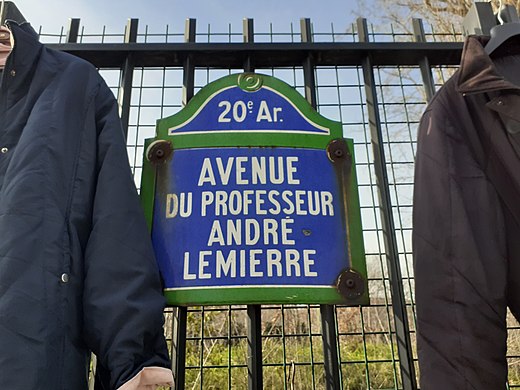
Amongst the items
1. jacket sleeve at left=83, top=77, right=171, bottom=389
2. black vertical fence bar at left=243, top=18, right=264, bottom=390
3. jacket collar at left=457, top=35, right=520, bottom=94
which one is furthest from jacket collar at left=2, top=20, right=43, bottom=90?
jacket collar at left=457, top=35, right=520, bottom=94

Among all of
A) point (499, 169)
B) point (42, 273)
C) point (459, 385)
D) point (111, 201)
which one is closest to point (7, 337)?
point (42, 273)

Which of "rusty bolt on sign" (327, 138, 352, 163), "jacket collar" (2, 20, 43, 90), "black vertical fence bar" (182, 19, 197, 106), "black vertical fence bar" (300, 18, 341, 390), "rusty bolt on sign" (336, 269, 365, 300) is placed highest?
"black vertical fence bar" (182, 19, 197, 106)

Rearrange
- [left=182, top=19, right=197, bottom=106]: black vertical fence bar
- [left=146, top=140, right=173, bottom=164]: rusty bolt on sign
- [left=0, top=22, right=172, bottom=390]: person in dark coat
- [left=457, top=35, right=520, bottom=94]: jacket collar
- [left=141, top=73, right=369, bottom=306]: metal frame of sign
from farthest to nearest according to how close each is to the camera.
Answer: [left=182, top=19, right=197, bottom=106]: black vertical fence bar → [left=146, top=140, right=173, bottom=164]: rusty bolt on sign → [left=141, top=73, right=369, bottom=306]: metal frame of sign → [left=457, top=35, right=520, bottom=94]: jacket collar → [left=0, top=22, right=172, bottom=390]: person in dark coat

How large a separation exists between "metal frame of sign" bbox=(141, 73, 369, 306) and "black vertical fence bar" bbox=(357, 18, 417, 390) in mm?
102

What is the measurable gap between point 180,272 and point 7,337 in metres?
0.42

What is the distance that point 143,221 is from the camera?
94cm

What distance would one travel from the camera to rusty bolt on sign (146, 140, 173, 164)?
119 centimetres

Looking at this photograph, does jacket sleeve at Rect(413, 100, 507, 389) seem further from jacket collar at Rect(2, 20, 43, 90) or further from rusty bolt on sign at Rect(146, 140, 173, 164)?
jacket collar at Rect(2, 20, 43, 90)

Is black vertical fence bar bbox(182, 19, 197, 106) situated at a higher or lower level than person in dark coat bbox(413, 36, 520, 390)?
higher

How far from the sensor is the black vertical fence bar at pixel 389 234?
1063 mm

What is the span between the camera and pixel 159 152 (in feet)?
3.91

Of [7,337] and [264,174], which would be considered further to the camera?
[264,174]

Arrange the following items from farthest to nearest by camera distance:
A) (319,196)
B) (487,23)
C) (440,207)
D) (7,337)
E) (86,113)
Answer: (487,23) < (319,196) < (86,113) < (440,207) < (7,337)

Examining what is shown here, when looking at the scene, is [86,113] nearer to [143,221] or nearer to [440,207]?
[143,221]
